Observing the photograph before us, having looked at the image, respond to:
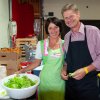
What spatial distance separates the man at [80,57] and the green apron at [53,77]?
0.34 ft

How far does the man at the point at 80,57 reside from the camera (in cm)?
187

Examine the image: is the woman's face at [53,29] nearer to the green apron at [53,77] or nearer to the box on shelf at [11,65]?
the green apron at [53,77]

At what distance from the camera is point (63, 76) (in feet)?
6.90

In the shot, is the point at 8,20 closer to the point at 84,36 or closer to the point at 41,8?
the point at 41,8

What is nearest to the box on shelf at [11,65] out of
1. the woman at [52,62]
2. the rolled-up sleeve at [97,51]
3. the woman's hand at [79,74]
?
the woman at [52,62]

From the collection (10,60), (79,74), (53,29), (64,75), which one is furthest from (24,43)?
(79,74)

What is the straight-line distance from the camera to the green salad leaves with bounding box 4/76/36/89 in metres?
1.75

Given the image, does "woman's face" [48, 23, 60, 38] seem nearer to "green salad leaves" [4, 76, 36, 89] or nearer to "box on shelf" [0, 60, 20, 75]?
"green salad leaves" [4, 76, 36, 89]

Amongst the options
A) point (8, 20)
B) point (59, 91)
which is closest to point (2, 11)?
point (8, 20)

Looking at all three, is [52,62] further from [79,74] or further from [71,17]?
[71,17]

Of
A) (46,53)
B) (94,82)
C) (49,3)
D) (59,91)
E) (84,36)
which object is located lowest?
(59,91)

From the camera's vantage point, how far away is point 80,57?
1.97 m

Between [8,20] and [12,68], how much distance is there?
1.57 metres

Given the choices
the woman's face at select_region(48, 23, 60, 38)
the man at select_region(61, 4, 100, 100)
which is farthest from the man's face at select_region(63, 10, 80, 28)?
the woman's face at select_region(48, 23, 60, 38)
